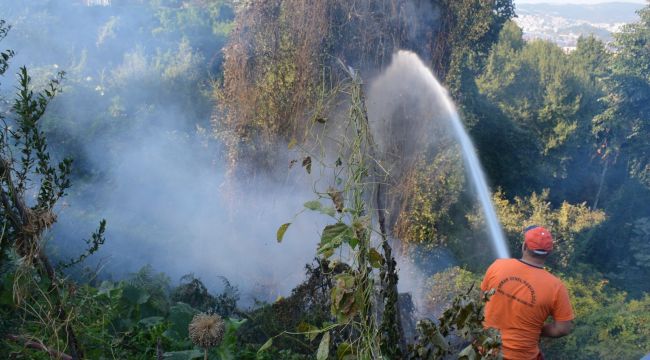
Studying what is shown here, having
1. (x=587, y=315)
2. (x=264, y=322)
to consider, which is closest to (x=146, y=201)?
(x=264, y=322)

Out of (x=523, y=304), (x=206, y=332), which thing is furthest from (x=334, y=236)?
(x=523, y=304)

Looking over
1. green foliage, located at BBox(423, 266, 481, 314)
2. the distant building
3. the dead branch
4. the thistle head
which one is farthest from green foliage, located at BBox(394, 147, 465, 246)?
the distant building

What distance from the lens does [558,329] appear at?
2891 millimetres

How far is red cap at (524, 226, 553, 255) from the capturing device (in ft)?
9.57

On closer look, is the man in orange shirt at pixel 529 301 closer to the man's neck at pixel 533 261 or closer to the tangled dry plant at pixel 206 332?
the man's neck at pixel 533 261

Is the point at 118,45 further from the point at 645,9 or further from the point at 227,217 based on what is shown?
the point at 645,9

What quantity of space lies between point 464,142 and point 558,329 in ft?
21.5

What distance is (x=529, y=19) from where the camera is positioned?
202ft

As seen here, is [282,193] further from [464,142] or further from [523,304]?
[523,304]

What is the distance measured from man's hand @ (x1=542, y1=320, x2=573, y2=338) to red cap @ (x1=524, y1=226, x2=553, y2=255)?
1.18 ft

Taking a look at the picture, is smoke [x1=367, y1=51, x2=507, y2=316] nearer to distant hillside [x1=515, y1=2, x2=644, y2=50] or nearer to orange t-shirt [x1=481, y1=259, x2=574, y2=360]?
orange t-shirt [x1=481, y1=259, x2=574, y2=360]

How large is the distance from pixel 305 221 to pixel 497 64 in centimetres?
1652

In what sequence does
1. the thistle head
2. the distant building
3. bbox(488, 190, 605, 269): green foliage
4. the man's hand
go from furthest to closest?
the distant building < bbox(488, 190, 605, 269): green foliage < the man's hand < the thistle head

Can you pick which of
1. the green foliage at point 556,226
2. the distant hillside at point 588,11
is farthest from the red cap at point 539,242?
the distant hillside at point 588,11
